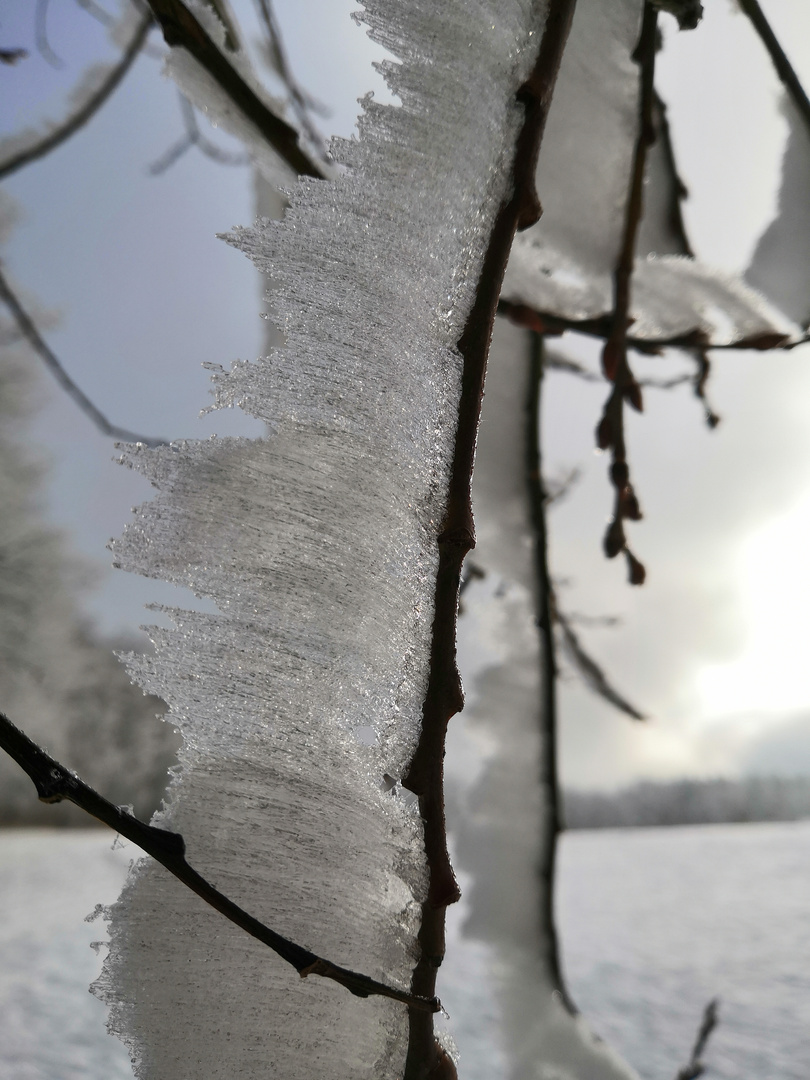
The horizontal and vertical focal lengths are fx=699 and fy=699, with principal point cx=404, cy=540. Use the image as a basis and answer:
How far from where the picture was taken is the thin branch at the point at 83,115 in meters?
0.52

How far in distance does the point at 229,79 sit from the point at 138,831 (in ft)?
0.95

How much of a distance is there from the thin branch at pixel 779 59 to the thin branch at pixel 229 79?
0.27 m

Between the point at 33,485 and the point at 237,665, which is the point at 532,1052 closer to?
the point at 237,665

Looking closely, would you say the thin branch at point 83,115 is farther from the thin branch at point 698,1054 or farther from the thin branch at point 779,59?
the thin branch at point 698,1054

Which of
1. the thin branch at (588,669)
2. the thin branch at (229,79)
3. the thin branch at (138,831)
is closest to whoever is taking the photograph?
the thin branch at (138,831)

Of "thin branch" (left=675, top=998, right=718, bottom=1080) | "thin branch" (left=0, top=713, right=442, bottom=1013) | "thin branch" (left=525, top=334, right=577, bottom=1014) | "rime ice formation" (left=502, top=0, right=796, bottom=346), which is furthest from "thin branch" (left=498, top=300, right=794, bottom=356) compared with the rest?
"thin branch" (left=675, top=998, right=718, bottom=1080)

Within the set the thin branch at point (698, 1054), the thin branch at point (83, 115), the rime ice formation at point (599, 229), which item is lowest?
the thin branch at point (698, 1054)

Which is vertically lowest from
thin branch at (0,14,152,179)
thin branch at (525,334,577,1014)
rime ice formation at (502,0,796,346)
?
thin branch at (525,334,577,1014)

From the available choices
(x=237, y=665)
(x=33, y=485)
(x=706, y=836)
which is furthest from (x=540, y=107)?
(x=33, y=485)

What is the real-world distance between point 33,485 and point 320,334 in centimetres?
273

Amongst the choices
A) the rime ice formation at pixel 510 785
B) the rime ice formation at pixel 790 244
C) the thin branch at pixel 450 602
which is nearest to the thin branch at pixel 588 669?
the rime ice formation at pixel 510 785

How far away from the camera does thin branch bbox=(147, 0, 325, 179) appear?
0.89 ft

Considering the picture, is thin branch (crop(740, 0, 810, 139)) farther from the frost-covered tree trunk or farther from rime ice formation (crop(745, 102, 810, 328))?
the frost-covered tree trunk

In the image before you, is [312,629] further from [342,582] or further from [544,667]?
[544,667]
